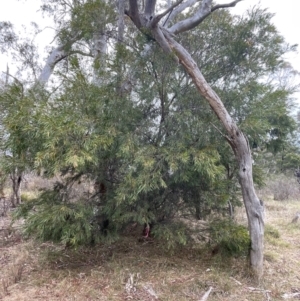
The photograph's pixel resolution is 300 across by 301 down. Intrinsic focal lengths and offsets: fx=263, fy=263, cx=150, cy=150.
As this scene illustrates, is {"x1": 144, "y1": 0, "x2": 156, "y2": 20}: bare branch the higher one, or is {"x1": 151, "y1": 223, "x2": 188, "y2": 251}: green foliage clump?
{"x1": 144, "y1": 0, "x2": 156, "y2": 20}: bare branch

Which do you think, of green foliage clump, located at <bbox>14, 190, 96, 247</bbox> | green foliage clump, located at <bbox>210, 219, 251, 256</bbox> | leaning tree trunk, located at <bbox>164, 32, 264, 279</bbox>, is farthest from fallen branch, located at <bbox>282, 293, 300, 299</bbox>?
green foliage clump, located at <bbox>14, 190, 96, 247</bbox>

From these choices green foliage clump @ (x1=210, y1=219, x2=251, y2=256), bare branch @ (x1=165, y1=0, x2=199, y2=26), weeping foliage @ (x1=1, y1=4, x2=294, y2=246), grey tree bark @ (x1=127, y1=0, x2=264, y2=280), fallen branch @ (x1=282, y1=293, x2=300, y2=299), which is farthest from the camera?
bare branch @ (x1=165, y1=0, x2=199, y2=26)

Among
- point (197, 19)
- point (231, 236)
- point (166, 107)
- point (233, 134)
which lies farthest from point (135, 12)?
point (231, 236)

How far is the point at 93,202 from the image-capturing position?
3.29 meters

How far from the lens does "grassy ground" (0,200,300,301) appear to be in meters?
2.81

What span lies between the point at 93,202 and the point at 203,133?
1596 mm

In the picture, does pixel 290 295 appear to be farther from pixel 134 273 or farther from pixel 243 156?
pixel 134 273

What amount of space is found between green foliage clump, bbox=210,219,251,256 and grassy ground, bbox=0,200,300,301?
251mm

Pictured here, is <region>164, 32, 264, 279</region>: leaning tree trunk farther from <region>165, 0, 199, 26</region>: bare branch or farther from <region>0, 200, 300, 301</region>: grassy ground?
<region>165, 0, 199, 26</region>: bare branch

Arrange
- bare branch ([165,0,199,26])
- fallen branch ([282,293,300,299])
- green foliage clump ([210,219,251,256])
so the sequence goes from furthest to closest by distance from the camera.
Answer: bare branch ([165,0,199,26]), green foliage clump ([210,219,251,256]), fallen branch ([282,293,300,299])

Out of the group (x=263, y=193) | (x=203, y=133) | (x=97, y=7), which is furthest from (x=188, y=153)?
(x=263, y=193)

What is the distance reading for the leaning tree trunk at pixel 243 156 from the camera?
3.05 metres

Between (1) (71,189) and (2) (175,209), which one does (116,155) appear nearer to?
(1) (71,189)

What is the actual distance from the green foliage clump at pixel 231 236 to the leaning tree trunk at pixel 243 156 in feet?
0.30
